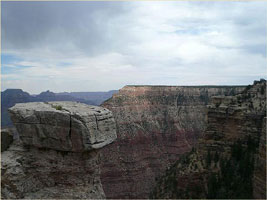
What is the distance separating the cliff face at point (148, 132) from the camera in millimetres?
38094

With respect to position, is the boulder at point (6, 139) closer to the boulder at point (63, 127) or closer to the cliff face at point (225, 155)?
the boulder at point (63, 127)

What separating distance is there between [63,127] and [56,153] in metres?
0.89

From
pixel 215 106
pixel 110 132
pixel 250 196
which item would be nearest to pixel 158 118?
pixel 215 106

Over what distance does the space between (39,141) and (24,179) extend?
1.13m

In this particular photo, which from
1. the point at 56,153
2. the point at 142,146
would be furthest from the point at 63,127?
the point at 142,146

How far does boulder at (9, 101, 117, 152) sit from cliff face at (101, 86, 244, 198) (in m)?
30.4

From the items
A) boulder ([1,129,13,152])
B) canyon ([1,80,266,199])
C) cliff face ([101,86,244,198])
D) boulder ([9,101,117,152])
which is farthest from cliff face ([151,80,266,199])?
cliff face ([101,86,244,198])

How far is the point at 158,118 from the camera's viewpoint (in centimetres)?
5003

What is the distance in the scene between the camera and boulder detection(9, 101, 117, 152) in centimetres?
683

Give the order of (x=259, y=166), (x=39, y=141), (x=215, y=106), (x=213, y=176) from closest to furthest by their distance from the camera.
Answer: (x=39, y=141), (x=259, y=166), (x=213, y=176), (x=215, y=106)

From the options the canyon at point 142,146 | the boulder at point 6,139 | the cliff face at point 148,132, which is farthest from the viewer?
the cliff face at point 148,132

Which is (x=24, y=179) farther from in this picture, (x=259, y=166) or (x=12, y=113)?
(x=259, y=166)

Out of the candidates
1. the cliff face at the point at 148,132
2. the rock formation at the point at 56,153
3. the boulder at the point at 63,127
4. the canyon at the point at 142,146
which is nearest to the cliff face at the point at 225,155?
the canyon at the point at 142,146

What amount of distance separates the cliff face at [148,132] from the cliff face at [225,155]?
17124 millimetres
